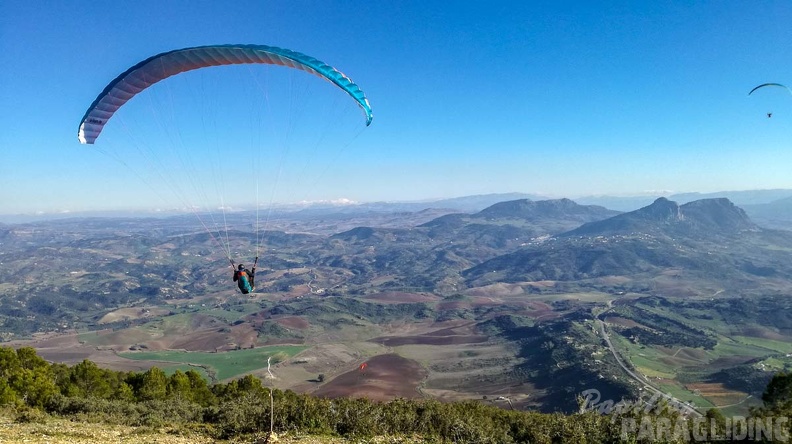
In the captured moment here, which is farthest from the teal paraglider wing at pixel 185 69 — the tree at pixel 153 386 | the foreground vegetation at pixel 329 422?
the tree at pixel 153 386

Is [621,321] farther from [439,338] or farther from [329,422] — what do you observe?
[329,422]

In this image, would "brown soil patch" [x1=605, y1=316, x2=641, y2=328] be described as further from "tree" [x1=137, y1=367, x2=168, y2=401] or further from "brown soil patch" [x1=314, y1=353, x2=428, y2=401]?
"tree" [x1=137, y1=367, x2=168, y2=401]

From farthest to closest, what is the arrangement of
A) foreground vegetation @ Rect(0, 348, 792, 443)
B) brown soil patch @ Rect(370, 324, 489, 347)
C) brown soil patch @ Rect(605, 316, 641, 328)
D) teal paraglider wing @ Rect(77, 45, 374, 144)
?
brown soil patch @ Rect(605, 316, 641, 328)
brown soil patch @ Rect(370, 324, 489, 347)
teal paraglider wing @ Rect(77, 45, 374, 144)
foreground vegetation @ Rect(0, 348, 792, 443)

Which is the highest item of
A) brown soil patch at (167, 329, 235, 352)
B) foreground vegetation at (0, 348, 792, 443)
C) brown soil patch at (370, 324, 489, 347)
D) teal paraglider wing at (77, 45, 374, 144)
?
teal paraglider wing at (77, 45, 374, 144)

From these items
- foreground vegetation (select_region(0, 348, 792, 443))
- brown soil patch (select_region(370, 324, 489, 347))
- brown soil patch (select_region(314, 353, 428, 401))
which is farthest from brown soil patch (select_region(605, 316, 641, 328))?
foreground vegetation (select_region(0, 348, 792, 443))

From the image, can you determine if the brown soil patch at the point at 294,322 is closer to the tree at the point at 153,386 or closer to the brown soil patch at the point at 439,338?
the brown soil patch at the point at 439,338

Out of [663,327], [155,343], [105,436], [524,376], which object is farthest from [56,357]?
[663,327]
